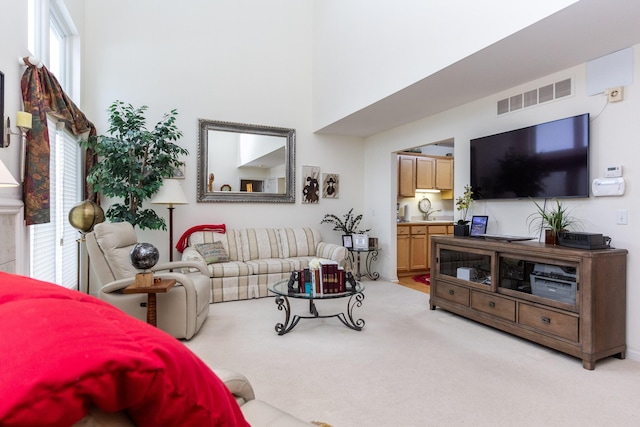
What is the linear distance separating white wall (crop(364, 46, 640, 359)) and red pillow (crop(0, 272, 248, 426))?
10.9 ft

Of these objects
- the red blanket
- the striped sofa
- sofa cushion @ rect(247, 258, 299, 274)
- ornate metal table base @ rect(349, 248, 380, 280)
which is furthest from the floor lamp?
ornate metal table base @ rect(349, 248, 380, 280)

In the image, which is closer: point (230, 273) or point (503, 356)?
point (503, 356)

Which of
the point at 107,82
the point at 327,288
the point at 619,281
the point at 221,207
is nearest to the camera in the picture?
the point at 619,281

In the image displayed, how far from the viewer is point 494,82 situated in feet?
11.3

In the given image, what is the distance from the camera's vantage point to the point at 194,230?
193 inches

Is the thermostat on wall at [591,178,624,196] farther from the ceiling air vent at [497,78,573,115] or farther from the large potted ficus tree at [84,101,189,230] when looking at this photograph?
the large potted ficus tree at [84,101,189,230]

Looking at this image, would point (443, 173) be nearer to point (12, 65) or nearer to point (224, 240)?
point (224, 240)

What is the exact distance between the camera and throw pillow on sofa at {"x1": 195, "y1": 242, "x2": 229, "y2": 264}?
14.8ft

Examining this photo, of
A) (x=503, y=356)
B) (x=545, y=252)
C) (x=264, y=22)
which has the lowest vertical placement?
(x=503, y=356)

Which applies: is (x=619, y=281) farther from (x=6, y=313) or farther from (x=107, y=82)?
(x=107, y=82)

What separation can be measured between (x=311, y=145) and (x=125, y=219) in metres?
2.92

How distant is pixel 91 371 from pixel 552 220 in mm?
3469

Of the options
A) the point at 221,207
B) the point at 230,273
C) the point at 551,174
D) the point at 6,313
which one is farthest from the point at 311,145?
the point at 6,313

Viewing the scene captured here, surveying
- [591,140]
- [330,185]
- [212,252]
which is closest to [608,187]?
[591,140]
